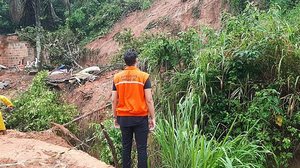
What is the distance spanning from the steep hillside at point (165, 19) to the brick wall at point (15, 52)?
3.58 meters

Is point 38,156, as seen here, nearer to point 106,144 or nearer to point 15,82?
point 106,144

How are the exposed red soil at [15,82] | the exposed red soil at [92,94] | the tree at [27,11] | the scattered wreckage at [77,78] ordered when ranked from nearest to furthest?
1. the exposed red soil at [92,94]
2. the scattered wreckage at [77,78]
3. the exposed red soil at [15,82]
4. the tree at [27,11]

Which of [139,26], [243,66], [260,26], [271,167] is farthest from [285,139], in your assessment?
[139,26]

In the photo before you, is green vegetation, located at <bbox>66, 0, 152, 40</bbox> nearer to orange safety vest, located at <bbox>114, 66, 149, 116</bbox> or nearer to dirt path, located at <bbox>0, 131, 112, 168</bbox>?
dirt path, located at <bbox>0, 131, 112, 168</bbox>

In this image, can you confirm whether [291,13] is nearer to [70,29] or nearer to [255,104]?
[255,104]

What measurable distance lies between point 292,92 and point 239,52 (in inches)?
40.2

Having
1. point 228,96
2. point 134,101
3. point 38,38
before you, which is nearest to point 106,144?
point 228,96

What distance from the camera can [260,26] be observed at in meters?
7.62

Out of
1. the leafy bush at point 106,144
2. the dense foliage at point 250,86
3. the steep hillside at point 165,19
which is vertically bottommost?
the leafy bush at point 106,144

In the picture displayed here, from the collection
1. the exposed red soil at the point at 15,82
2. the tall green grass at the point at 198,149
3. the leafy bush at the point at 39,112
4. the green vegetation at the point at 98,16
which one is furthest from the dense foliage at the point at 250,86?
the green vegetation at the point at 98,16

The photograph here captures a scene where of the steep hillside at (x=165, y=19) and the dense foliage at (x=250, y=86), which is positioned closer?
the dense foliage at (x=250, y=86)

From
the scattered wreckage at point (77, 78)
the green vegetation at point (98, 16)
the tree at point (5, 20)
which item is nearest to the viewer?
the scattered wreckage at point (77, 78)

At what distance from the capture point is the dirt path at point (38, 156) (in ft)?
20.9

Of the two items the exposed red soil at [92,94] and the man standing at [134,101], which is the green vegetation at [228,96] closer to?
the man standing at [134,101]
